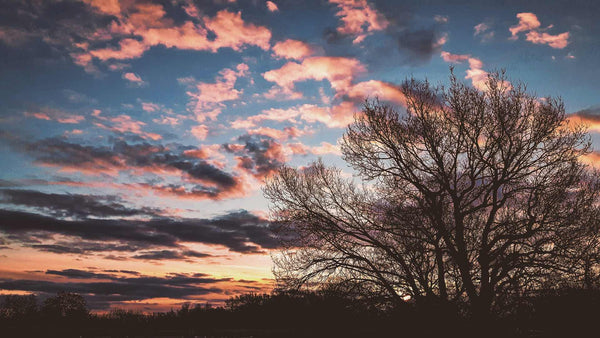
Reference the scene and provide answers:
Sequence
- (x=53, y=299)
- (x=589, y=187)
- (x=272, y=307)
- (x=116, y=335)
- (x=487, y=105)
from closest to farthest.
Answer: (x=116, y=335)
(x=589, y=187)
(x=487, y=105)
(x=272, y=307)
(x=53, y=299)

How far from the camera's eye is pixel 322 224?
58.1 ft

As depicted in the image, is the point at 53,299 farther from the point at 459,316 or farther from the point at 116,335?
the point at 459,316

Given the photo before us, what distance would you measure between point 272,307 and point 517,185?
34.5 ft

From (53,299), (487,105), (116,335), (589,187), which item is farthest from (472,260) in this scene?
(53,299)

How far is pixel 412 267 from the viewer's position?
16.3 metres

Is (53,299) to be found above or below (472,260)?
below

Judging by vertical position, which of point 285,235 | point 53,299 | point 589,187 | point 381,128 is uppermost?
point 381,128

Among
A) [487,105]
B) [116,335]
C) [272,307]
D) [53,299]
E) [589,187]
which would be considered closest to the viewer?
[116,335]

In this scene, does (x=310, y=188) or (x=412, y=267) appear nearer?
(x=412, y=267)

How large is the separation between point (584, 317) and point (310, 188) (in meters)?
11.8

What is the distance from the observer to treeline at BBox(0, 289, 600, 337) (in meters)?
13.4

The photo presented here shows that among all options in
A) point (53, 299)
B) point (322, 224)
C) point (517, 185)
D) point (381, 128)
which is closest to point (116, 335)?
point (322, 224)

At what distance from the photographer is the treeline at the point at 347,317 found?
13359 millimetres

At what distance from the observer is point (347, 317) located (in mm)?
16266
